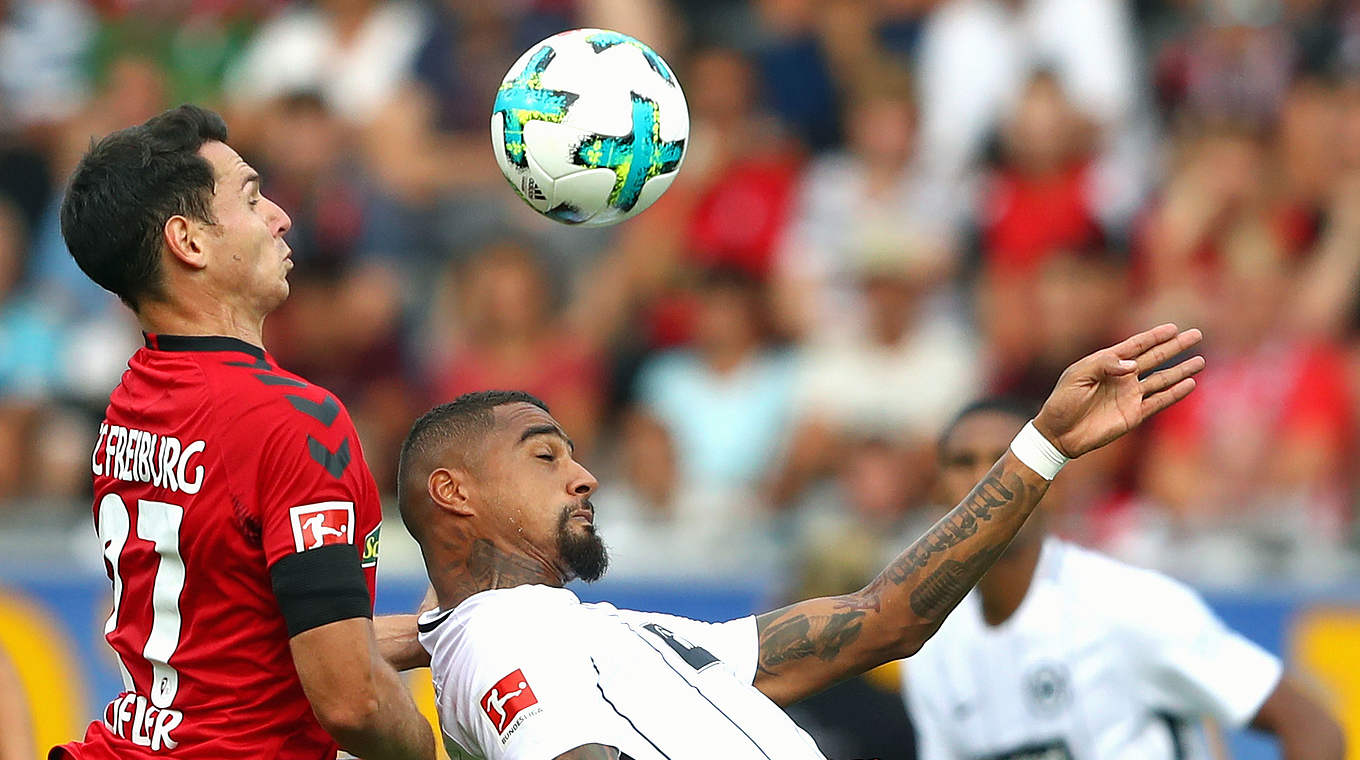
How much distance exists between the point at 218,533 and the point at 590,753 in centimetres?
97

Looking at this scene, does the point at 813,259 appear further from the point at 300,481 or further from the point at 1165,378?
the point at 300,481

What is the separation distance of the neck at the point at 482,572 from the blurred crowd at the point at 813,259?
3.39 meters

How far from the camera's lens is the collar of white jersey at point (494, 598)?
4621mm

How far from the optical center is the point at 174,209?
425 cm

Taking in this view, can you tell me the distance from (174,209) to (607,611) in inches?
57.2

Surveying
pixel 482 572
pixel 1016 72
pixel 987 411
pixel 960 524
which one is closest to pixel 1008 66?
pixel 1016 72

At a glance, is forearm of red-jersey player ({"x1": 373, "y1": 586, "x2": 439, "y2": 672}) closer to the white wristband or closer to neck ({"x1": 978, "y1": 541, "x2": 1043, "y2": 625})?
the white wristband

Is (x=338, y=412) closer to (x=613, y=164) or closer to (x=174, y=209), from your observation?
(x=174, y=209)

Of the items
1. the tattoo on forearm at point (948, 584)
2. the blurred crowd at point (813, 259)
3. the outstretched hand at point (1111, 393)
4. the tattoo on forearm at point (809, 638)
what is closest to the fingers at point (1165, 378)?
the outstretched hand at point (1111, 393)

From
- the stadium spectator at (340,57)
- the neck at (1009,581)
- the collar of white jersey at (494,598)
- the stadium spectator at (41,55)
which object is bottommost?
the collar of white jersey at (494,598)

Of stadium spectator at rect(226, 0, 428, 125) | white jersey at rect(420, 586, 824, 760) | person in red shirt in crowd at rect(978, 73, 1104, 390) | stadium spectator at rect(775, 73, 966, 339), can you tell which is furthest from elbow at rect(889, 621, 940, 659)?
stadium spectator at rect(226, 0, 428, 125)

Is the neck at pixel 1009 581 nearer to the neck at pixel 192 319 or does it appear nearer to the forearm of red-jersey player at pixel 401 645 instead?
the forearm of red-jersey player at pixel 401 645

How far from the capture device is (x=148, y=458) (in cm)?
416

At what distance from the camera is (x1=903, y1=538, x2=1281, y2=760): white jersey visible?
6.05 metres
